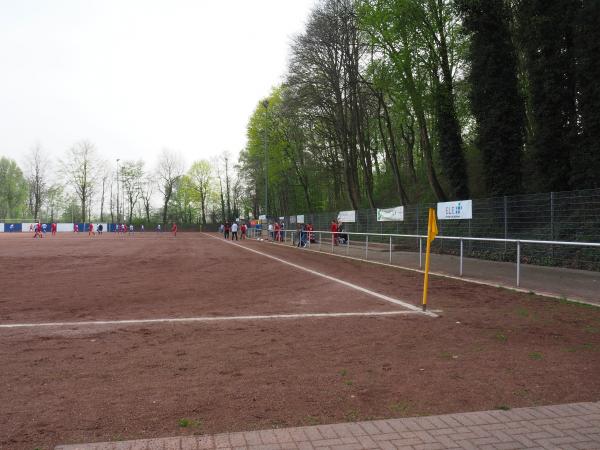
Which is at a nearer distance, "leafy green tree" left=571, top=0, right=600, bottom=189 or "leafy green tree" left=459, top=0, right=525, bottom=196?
"leafy green tree" left=571, top=0, right=600, bottom=189

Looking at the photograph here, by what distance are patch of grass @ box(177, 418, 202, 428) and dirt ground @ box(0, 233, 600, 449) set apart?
0.02 metres

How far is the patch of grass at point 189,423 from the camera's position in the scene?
143 inches

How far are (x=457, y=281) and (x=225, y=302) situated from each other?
21.7 feet

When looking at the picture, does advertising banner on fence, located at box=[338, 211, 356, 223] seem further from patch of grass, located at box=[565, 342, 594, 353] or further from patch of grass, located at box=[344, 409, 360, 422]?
patch of grass, located at box=[344, 409, 360, 422]

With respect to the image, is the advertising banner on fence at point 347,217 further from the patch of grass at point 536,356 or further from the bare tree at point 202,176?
the bare tree at point 202,176

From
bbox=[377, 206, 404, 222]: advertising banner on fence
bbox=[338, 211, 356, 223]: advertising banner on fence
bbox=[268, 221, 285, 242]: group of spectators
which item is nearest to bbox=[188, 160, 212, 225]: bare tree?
bbox=[268, 221, 285, 242]: group of spectators

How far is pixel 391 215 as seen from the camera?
83.5ft

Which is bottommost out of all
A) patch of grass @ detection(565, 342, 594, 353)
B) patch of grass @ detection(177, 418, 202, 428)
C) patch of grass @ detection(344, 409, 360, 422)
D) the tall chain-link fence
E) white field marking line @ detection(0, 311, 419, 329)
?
white field marking line @ detection(0, 311, 419, 329)

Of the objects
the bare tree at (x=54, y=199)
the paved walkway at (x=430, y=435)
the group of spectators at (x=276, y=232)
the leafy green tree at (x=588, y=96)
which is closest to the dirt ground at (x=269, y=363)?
the paved walkway at (x=430, y=435)

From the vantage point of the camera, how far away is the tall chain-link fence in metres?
15.0

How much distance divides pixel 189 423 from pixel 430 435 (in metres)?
1.77

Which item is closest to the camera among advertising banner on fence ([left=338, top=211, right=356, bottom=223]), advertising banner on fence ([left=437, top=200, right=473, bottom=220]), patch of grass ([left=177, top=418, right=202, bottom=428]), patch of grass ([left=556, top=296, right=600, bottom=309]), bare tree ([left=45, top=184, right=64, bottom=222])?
patch of grass ([left=177, top=418, right=202, bottom=428])

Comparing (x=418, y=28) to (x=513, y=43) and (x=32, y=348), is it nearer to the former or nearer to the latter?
(x=513, y=43)

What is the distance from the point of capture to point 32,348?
5.84 m
